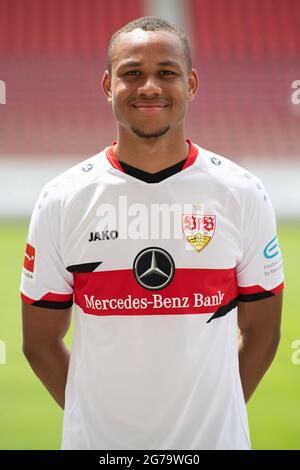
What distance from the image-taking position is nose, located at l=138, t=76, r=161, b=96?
5.84 ft

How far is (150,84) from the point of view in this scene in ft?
5.89

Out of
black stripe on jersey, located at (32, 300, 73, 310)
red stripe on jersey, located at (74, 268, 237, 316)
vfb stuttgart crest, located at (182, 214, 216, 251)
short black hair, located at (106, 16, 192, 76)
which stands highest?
short black hair, located at (106, 16, 192, 76)

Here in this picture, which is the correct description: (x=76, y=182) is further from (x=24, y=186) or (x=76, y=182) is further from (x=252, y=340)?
(x=24, y=186)

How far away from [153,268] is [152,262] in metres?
0.02

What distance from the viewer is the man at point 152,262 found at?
6.05 ft

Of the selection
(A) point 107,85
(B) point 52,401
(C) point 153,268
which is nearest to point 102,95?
(B) point 52,401

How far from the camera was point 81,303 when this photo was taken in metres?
1.90

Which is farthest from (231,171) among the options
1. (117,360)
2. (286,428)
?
(286,428)

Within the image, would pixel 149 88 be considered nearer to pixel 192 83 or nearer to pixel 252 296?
pixel 192 83

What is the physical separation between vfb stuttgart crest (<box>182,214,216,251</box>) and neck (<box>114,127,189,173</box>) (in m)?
0.16

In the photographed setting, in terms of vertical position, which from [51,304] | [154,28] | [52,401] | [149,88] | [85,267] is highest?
[154,28]

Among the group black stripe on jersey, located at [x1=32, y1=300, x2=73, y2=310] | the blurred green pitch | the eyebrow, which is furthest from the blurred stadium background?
the eyebrow

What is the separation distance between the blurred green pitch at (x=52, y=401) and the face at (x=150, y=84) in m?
2.19

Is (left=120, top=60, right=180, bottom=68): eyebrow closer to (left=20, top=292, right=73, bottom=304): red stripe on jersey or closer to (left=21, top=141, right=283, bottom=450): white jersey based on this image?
(left=21, top=141, right=283, bottom=450): white jersey
